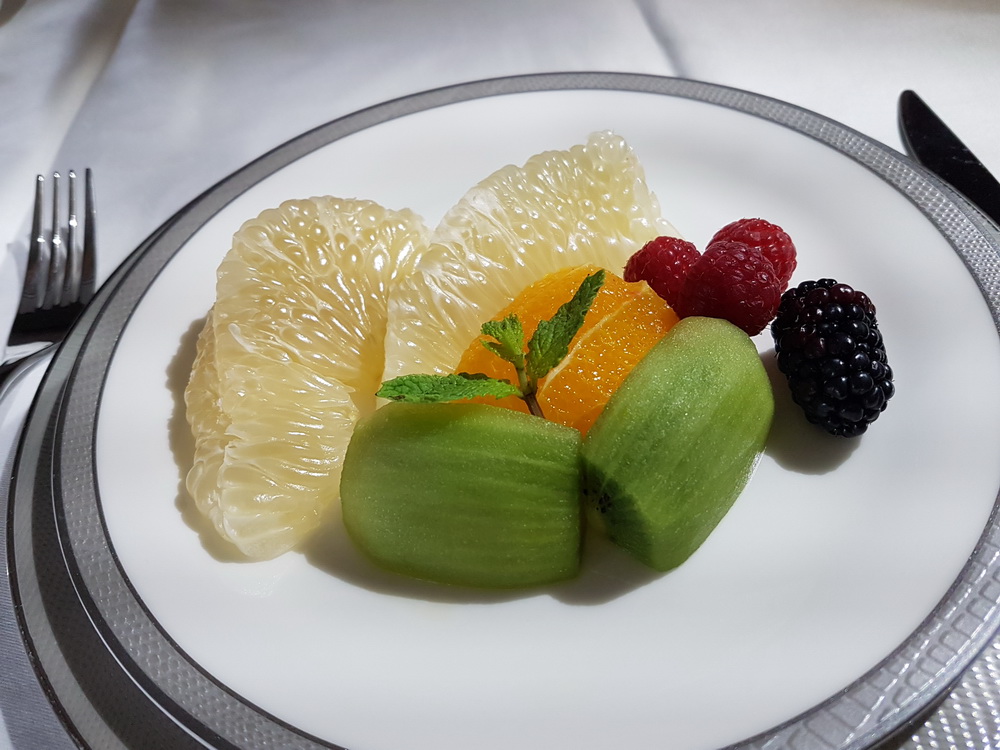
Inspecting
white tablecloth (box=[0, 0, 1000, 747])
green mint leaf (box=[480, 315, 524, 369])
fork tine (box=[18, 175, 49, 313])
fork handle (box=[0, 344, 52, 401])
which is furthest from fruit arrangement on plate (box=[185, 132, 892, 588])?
white tablecloth (box=[0, 0, 1000, 747])

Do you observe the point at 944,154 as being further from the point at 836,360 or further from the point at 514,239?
the point at 514,239

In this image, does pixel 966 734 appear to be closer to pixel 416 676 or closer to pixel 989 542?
pixel 989 542

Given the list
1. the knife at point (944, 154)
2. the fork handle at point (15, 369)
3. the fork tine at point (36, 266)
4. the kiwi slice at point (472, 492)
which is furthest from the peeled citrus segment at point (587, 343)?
the fork tine at point (36, 266)

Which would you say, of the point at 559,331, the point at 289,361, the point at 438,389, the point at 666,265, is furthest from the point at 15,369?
the point at 666,265

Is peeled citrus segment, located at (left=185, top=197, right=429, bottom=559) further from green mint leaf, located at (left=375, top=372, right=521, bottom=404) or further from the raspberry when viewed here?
the raspberry

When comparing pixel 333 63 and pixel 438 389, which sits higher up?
pixel 333 63
